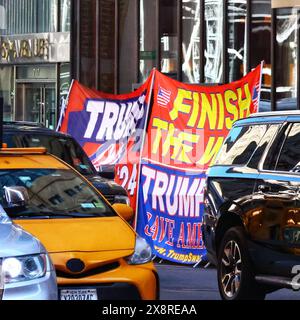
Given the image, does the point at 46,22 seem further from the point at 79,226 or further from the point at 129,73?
the point at 79,226

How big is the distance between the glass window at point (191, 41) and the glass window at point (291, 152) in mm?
12974

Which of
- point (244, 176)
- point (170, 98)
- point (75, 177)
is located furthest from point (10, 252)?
point (170, 98)

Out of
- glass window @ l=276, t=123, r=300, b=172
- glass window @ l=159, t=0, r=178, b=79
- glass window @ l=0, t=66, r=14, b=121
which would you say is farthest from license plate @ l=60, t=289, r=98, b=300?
glass window @ l=0, t=66, r=14, b=121

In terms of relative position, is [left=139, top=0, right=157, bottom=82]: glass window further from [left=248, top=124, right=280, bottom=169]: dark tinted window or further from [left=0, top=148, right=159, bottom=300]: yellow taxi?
[left=0, top=148, right=159, bottom=300]: yellow taxi

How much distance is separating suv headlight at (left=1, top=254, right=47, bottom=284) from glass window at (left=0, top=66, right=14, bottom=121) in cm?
2158

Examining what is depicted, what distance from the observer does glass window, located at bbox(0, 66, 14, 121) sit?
28234 mm

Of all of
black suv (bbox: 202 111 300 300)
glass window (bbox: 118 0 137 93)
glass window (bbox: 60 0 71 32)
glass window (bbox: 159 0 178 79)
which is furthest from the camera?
glass window (bbox: 60 0 71 32)

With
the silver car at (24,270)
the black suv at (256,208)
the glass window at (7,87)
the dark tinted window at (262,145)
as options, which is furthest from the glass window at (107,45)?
the silver car at (24,270)

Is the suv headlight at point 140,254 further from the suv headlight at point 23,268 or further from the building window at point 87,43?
the building window at point 87,43

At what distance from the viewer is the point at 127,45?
24609 mm

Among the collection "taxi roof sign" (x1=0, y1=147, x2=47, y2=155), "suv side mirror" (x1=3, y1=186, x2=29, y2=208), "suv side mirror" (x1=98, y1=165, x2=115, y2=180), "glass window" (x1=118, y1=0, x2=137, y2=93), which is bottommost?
"suv side mirror" (x1=98, y1=165, x2=115, y2=180)

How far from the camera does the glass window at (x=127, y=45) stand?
80.0ft

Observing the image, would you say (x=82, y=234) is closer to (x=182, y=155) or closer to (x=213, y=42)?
(x=182, y=155)

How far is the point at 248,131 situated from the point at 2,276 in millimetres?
4398
